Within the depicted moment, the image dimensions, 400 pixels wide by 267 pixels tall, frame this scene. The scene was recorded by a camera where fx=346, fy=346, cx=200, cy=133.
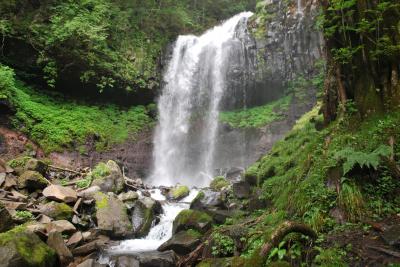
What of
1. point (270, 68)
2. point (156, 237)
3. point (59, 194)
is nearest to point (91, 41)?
point (59, 194)

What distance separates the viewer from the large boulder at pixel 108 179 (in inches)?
455

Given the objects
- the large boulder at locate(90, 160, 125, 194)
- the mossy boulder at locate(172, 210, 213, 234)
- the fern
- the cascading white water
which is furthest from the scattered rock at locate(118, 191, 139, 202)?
the fern

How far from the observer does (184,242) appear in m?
7.74

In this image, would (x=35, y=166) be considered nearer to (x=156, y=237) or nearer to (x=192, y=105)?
(x=156, y=237)

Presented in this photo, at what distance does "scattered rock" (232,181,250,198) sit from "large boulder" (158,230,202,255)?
1.98 m

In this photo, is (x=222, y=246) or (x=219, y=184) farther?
(x=219, y=184)

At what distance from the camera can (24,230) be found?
6992mm

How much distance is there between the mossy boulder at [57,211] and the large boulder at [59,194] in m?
0.35

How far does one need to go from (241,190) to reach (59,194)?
5.17 metres

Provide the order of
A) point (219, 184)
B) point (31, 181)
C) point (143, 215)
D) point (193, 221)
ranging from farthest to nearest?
point (219, 184) < point (31, 181) < point (143, 215) < point (193, 221)

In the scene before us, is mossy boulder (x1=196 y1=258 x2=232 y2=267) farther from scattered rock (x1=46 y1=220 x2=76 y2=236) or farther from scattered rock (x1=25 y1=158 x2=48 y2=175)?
scattered rock (x1=25 y1=158 x2=48 y2=175)

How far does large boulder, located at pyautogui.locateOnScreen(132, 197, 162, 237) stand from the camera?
9.72m

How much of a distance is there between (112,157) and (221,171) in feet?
18.4

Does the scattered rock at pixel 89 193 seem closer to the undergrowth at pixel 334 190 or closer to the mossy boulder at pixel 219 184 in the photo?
the mossy boulder at pixel 219 184
